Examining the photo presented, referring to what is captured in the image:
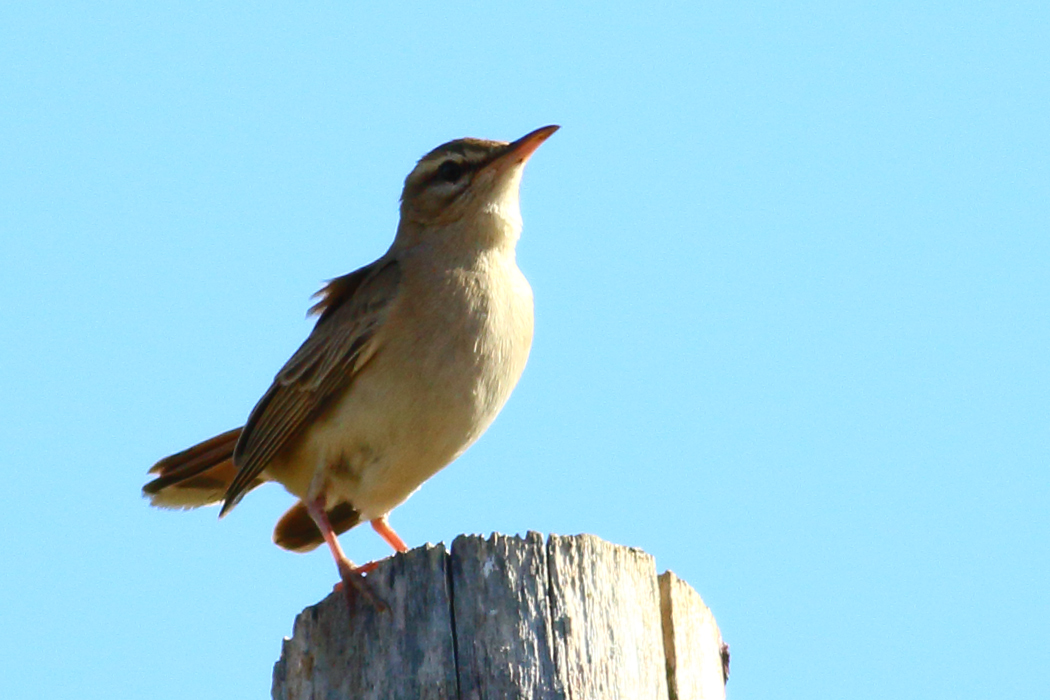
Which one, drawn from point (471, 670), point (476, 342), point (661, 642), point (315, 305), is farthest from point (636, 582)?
point (315, 305)

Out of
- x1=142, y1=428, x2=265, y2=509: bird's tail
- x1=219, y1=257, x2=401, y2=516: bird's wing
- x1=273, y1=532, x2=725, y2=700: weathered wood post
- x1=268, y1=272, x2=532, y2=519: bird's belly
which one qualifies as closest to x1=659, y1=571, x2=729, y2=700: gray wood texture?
x1=273, y1=532, x2=725, y2=700: weathered wood post

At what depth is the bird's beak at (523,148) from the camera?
754 centimetres

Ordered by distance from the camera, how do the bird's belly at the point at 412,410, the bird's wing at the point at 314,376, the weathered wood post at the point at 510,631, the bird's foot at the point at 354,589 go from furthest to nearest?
the bird's wing at the point at 314,376 → the bird's belly at the point at 412,410 → the bird's foot at the point at 354,589 → the weathered wood post at the point at 510,631

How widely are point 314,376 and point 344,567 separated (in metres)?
2.25

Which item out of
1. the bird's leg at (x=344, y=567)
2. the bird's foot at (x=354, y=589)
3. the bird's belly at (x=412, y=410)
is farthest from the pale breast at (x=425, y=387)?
the bird's foot at (x=354, y=589)

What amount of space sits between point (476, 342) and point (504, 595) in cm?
287

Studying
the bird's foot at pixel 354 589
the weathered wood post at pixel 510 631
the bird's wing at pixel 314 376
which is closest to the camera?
the weathered wood post at pixel 510 631

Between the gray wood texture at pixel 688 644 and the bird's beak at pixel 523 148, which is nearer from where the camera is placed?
the gray wood texture at pixel 688 644

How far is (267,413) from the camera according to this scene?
734 cm

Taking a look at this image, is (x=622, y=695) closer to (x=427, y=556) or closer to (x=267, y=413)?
(x=427, y=556)

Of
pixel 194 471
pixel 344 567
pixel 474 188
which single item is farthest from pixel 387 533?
pixel 344 567

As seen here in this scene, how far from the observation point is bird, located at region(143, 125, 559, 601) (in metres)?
6.82

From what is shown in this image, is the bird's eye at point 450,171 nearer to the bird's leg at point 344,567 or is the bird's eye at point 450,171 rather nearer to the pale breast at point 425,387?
the pale breast at point 425,387

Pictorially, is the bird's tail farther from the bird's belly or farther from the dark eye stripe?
the dark eye stripe
